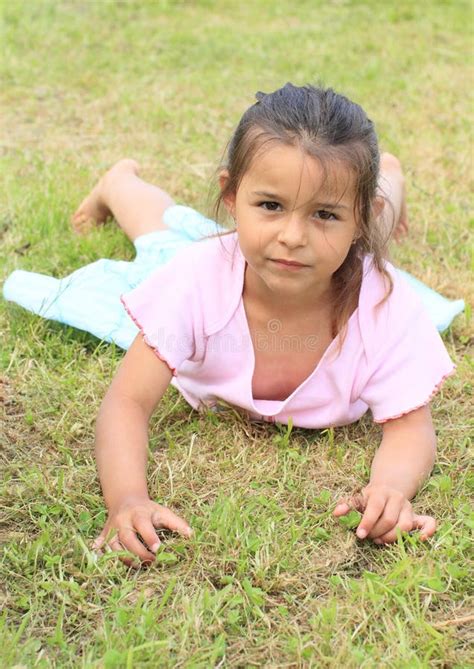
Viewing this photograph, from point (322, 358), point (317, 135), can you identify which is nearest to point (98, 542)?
point (322, 358)

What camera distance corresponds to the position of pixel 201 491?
91.5 inches

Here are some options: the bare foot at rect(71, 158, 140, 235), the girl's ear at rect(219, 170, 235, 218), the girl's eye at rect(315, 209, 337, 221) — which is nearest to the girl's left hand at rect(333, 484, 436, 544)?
the girl's eye at rect(315, 209, 337, 221)

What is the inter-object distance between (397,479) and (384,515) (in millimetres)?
147

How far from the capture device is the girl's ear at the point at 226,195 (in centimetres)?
243

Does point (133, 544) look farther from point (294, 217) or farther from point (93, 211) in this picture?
point (93, 211)

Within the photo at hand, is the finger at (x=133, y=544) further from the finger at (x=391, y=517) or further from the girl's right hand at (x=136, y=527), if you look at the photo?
the finger at (x=391, y=517)

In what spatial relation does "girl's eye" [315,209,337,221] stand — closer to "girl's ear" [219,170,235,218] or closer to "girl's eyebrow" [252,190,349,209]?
"girl's eyebrow" [252,190,349,209]

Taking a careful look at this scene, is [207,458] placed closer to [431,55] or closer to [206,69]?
[206,69]

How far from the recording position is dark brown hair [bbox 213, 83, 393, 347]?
220 centimetres

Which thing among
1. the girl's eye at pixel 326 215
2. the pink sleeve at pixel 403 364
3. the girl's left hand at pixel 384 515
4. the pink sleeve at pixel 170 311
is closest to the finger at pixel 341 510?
the girl's left hand at pixel 384 515

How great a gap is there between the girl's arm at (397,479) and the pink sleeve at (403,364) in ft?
0.14

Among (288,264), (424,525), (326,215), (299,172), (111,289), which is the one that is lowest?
(111,289)

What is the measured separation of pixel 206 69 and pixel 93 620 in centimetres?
430

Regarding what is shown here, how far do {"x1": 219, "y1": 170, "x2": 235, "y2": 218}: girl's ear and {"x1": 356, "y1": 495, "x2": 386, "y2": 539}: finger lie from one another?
0.83 m
